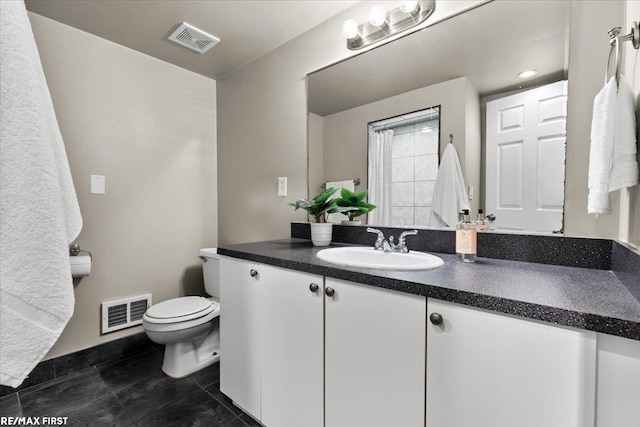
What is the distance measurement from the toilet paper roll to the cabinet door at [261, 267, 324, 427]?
4.03 feet

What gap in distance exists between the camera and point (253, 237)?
2244mm

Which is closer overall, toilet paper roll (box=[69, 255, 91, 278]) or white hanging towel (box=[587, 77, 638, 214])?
white hanging towel (box=[587, 77, 638, 214])

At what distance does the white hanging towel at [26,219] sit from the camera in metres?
0.39

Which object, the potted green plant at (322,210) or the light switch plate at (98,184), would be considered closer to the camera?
the potted green plant at (322,210)

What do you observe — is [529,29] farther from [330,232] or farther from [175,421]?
[175,421]

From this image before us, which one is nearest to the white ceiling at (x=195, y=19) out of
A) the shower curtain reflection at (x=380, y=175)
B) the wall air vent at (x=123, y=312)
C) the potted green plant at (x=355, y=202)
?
the shower curtain reflection at (x=380, y=175)

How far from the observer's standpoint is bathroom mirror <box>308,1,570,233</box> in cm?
109

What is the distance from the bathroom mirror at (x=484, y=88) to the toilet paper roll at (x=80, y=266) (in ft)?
5.59

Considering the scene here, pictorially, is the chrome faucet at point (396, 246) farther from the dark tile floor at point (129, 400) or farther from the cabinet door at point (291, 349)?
the dark tile floor at point (129, 400)

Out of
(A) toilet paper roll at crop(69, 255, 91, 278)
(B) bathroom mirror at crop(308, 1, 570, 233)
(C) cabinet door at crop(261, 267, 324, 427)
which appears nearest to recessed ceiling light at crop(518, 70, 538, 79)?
(B) bathroom mirror at crop(308, 1, 570, 233)

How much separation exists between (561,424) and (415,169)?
1050 millimetres

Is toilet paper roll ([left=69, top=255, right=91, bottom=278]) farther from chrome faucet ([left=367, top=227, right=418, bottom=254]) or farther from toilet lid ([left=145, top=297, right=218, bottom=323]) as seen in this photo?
chrome faucet ([left=367, top=227, right=418, bottom=254])

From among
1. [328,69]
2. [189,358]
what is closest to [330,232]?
[328,69]

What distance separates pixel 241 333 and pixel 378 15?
1.71 meters
